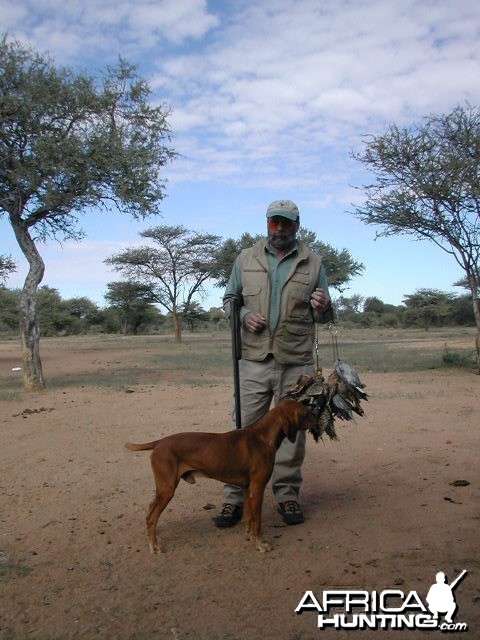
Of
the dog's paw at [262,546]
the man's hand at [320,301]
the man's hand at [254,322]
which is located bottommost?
the dog's paw at [262,546]

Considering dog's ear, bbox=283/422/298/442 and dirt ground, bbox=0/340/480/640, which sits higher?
dog's ear, bbox=283/422/298/442

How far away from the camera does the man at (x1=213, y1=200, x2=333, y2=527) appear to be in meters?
4.40

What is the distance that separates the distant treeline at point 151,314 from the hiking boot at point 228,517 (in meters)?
40.1

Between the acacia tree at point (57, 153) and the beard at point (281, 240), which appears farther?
the acacia tree at point (57, 153)

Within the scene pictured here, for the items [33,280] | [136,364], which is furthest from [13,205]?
[136,364]

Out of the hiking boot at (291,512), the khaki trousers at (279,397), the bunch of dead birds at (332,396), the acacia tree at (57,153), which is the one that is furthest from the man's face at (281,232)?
the acacia tree at (57,153)

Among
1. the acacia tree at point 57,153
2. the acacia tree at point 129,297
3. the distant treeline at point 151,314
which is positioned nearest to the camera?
the acacia tree at point 57,153

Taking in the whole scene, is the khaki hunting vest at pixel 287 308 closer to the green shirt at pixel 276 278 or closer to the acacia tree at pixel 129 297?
the green shirt at pixel 276 278

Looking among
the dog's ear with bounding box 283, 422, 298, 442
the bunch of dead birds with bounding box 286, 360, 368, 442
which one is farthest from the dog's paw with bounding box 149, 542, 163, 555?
the bunch of dead birds with bounding box 286, 360, 368, 442

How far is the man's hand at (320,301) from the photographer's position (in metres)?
4.30

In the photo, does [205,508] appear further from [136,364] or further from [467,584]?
[136,364]

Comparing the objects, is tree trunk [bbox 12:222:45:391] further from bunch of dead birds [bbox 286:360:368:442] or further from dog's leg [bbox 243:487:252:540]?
bunch of dead birds [bbox 286:360:368:442]

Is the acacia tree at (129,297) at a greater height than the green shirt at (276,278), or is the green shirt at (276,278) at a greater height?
the acacia tree at (129,297)

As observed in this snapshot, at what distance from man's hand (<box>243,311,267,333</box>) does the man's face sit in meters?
0.54
